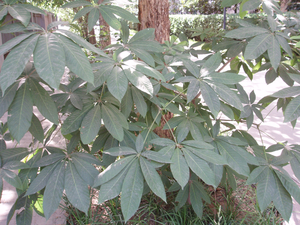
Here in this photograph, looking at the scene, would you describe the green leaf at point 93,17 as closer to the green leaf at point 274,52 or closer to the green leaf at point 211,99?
the green leaf at point 211,99

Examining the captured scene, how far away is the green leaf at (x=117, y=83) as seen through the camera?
31.2 inches

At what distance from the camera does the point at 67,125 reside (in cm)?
98

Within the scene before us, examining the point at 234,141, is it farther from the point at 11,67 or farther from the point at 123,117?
the point at 11,67

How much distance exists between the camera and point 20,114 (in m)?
0.83

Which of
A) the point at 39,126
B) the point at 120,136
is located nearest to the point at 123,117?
the point at 120,136

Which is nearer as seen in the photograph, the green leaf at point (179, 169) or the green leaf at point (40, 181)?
the green leaf at point (179, 169)

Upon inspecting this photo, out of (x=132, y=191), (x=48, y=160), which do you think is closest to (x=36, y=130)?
(x=48, y=160)

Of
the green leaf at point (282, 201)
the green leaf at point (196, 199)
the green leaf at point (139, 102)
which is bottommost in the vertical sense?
the green leaf at point (196, 199)

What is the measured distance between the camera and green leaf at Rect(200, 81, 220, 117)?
876mm

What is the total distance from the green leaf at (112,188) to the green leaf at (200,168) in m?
0.24

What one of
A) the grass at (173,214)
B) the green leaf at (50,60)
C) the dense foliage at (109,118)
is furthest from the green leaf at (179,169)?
the grass at (173,214)

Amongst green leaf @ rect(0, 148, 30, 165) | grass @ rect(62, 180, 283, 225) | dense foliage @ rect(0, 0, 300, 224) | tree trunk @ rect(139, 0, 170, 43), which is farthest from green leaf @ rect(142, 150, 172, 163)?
tree trunk @ rect(139, 0, 170, 43)

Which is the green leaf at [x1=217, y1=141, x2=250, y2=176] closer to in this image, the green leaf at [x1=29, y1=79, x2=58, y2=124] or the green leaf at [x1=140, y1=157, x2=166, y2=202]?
the green leaf at [x1=140, y1=157, x2=166, y2=202]

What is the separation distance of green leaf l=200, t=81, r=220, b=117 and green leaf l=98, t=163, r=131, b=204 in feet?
1.27
